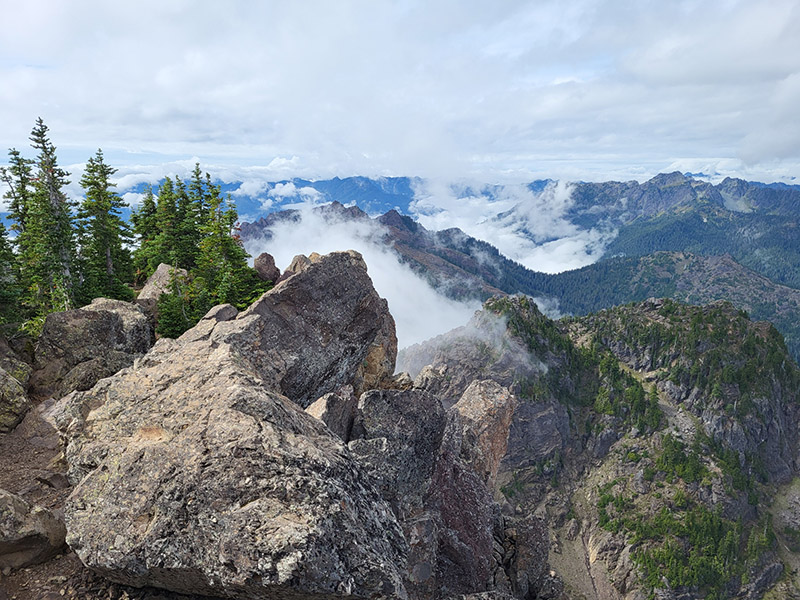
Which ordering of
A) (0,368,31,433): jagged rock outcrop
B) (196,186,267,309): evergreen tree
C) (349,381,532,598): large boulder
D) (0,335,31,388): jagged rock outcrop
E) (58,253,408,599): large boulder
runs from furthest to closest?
(196,186,267,309): evergreen tree
(0,335,31,388): jagged rock outcrop
(0,368,31,433): jagged rock outcrop
(349,381,532,598): large boulder
(58,253,408,599): large boulder

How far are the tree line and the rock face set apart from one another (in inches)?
233

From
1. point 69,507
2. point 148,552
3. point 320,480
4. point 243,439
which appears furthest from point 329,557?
point 69,507

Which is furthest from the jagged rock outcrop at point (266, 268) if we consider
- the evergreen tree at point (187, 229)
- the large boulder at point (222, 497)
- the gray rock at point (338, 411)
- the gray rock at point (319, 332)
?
the large boulder at point (222, 497)

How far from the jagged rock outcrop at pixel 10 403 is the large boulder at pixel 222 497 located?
11.2 metres

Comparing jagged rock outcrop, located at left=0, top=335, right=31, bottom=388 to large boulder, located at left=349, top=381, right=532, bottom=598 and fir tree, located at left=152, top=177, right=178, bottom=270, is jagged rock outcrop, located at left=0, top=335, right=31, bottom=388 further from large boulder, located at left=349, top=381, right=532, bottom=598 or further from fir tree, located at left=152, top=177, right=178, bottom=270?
fir tree, located at left=152, top=177, right=178, bottom=270

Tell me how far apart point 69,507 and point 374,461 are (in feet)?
45.1

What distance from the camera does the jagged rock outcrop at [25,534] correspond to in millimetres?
14781

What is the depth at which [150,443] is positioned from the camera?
15625 mm

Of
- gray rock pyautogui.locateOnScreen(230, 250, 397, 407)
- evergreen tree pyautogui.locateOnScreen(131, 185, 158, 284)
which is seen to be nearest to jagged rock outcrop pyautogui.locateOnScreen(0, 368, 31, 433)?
gray rock pyautogui.locateOnScreen(230, 250, 397, 407)

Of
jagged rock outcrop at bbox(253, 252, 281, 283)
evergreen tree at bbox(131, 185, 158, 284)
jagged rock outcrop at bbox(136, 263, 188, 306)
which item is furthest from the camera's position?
evergreen tree at bbox(131, 185, 158, 284)

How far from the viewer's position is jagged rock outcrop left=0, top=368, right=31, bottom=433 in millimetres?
26062

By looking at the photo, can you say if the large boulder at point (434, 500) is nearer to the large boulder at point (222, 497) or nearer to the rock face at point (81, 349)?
the large boulder at point (222, 497)

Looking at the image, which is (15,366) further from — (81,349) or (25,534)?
(25,534)

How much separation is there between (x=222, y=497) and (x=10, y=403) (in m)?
22.3
